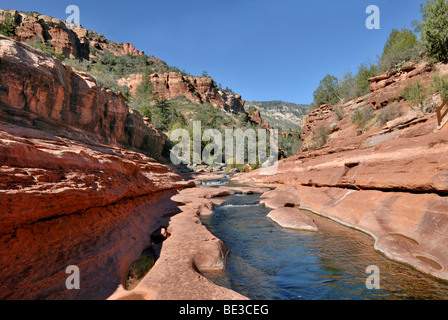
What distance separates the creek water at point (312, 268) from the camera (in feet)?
13.0

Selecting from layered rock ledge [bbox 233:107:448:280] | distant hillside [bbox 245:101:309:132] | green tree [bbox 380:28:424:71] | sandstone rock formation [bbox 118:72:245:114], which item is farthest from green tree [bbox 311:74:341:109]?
distant hillside [bbox 245:101:309:132]

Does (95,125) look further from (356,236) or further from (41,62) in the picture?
(356,236)

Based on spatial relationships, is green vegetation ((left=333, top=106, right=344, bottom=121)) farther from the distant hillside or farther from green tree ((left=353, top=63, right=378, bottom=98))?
the distant hillside

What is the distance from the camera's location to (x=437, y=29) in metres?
17.4

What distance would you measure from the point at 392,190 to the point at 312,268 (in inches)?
186

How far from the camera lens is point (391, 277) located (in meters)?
4.32

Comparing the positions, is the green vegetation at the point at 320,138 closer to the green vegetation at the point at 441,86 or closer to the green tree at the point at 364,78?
the green tree at the point at 364,78

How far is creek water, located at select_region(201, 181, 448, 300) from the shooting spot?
396cm

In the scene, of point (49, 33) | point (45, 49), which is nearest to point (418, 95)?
point (45, 49)

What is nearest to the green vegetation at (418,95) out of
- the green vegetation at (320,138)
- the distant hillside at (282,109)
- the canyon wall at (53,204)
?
the green vegetation at (320,138)

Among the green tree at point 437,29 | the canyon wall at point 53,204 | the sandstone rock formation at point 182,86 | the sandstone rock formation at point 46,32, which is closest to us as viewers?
the canyon wall at point 53,204

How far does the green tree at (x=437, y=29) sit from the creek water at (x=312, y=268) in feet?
69.8

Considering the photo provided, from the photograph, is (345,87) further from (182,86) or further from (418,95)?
(182,86)
